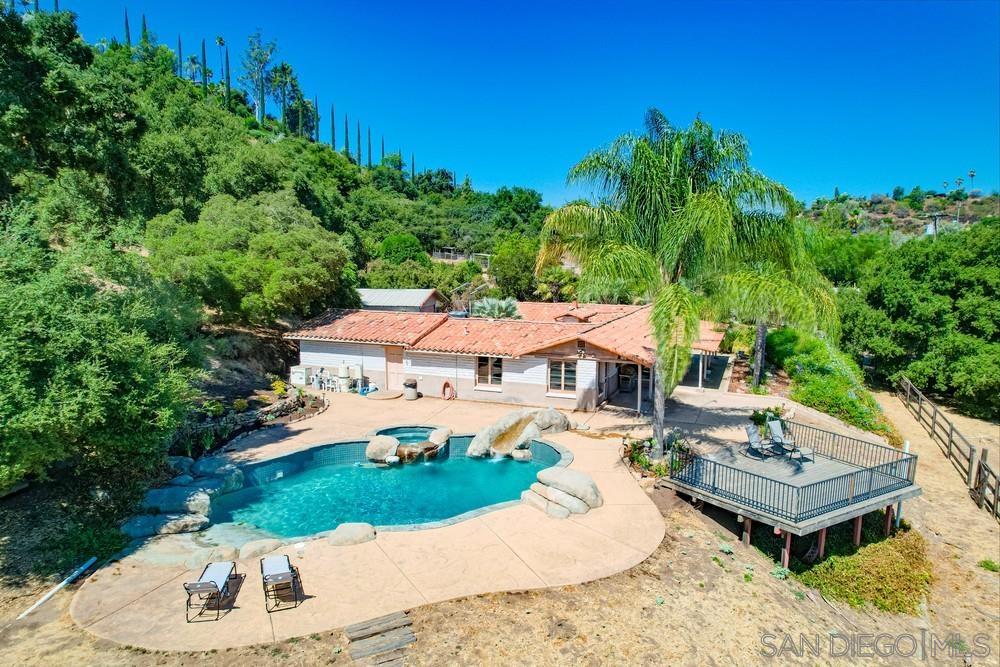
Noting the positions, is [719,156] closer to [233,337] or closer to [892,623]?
[892,623]

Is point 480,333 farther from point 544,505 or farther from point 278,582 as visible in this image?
point 278,582

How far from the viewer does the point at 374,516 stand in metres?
14.2

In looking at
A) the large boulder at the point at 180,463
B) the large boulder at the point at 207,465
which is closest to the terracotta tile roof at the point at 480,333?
the large boulder at the point at 207,465

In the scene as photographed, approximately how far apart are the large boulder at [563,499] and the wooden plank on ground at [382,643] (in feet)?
18.4

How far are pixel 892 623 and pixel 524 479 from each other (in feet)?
31.4

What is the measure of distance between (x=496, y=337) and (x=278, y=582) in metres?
16.5

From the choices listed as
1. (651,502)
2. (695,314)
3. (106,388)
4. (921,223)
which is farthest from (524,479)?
(921,223)

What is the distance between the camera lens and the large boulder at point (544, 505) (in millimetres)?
13078

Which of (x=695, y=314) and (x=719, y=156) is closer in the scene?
(x=695, y=314)

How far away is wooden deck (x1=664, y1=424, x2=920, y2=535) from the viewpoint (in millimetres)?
12062

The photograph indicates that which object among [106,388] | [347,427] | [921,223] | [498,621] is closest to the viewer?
[498,621]

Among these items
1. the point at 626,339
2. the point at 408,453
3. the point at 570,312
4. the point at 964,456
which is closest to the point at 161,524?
the point at 408,453

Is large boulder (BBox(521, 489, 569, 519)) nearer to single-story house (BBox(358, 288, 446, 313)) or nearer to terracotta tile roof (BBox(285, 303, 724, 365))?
terracotta tile roof (BBox(285, 303, 724, 365))

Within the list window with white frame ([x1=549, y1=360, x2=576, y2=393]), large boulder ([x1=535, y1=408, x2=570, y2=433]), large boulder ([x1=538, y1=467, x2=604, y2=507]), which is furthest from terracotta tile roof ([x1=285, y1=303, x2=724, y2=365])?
large boulder ([x1=538, y1=467, x2=604, y2=507])
